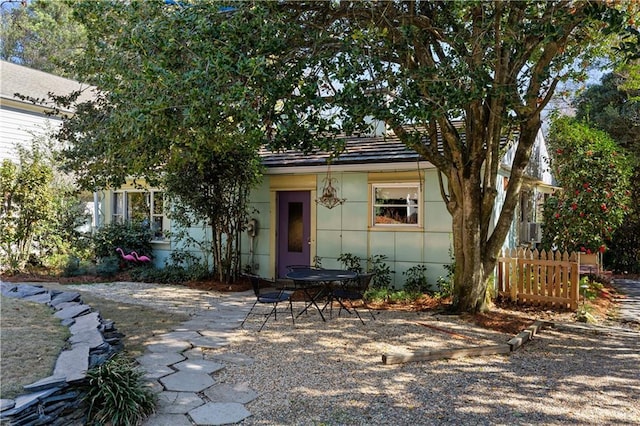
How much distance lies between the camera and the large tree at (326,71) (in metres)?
5.72

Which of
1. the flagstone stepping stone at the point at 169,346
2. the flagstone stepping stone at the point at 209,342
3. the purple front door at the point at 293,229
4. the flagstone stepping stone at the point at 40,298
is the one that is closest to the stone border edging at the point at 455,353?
the flagstone stepping stone at the point at 209,342

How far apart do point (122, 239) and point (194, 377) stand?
9.99 meters

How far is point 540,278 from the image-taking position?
9383 millimetres

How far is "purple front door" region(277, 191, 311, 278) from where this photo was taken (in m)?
11.9

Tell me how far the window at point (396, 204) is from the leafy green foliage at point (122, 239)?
7.17 m

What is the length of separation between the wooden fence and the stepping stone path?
18.6 ft

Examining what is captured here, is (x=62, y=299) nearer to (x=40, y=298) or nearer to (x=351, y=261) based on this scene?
(x=40, y=298)

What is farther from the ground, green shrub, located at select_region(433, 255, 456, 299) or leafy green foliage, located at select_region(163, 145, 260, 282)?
leafy green foliage, located at select_region(163, 145, 260, 282)

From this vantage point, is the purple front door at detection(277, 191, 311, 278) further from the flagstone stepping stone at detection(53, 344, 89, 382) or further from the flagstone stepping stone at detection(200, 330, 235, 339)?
the flagstone stepping stone at detection(53, 344, 89, 382)

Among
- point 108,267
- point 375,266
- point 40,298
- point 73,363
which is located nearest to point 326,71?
point 73,363

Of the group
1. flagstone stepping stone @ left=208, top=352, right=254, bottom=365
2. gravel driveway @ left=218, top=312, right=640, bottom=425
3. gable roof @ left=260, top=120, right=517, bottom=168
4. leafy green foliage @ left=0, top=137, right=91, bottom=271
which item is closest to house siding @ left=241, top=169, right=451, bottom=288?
gable roof @ left=260, top=120, right=517, bottom=168

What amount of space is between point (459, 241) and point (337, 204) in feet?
12.3

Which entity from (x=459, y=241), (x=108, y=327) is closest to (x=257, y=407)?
(x=108, y=327)

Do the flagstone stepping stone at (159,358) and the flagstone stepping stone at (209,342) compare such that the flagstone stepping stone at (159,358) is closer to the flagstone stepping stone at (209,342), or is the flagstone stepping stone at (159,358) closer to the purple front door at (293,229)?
the flagstone stepping stone at (209,342)
